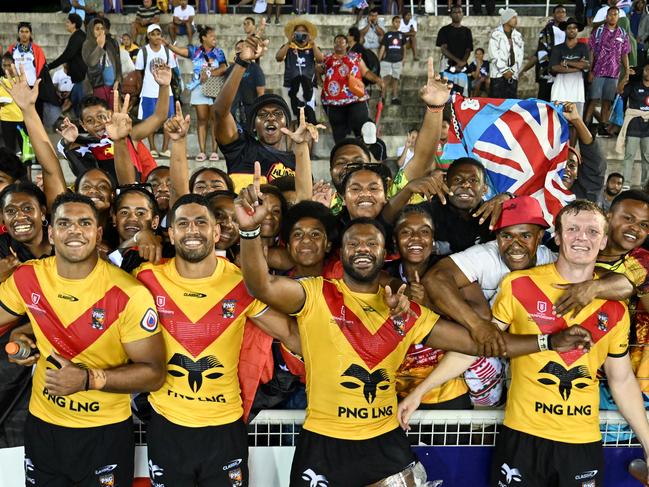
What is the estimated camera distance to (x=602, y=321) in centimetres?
450

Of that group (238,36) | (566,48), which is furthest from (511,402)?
(238,36)

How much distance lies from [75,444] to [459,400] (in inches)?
87.5

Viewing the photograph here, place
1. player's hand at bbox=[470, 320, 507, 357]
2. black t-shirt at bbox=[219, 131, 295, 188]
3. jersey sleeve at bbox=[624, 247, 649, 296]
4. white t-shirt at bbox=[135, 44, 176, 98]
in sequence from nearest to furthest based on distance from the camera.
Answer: player's hand at bbox=[470, 320, 507, 357] < jersey sleeve at bbox=[624, 247, 649, 296] < black t-shirt at bbox=[219, 131, 295, 188] < white t-shirt at bbox=[135, 44, 176, 98]

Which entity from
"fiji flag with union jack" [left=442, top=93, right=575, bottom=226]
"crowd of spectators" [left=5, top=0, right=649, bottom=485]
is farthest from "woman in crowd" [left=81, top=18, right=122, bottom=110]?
"fiji flag with union jack" [left=442, top=93, right=575, bottom=226]

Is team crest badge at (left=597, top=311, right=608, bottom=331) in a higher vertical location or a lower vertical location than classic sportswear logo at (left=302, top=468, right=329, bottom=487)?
higher

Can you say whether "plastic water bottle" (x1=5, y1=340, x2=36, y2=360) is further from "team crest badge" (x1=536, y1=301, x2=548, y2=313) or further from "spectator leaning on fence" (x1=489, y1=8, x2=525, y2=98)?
"spectator leaning on fence" (x1=489, y1=8, x2=525, y2=98)

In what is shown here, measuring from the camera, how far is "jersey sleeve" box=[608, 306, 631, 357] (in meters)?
4.50

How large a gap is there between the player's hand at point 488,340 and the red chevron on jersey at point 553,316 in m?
0.26

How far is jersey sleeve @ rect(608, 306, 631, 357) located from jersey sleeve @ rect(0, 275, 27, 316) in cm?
328

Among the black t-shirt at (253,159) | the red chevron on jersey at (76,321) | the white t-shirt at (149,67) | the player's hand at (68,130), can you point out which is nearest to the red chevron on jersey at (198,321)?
the red chevron on jersey at (76,321)

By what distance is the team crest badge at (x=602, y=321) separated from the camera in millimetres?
4492

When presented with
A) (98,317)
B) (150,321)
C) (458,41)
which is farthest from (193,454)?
(458,41)

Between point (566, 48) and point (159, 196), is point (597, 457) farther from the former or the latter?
point (566, 48)

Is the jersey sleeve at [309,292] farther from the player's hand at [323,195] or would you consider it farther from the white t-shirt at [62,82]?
the white t-shirt at [62,82]
